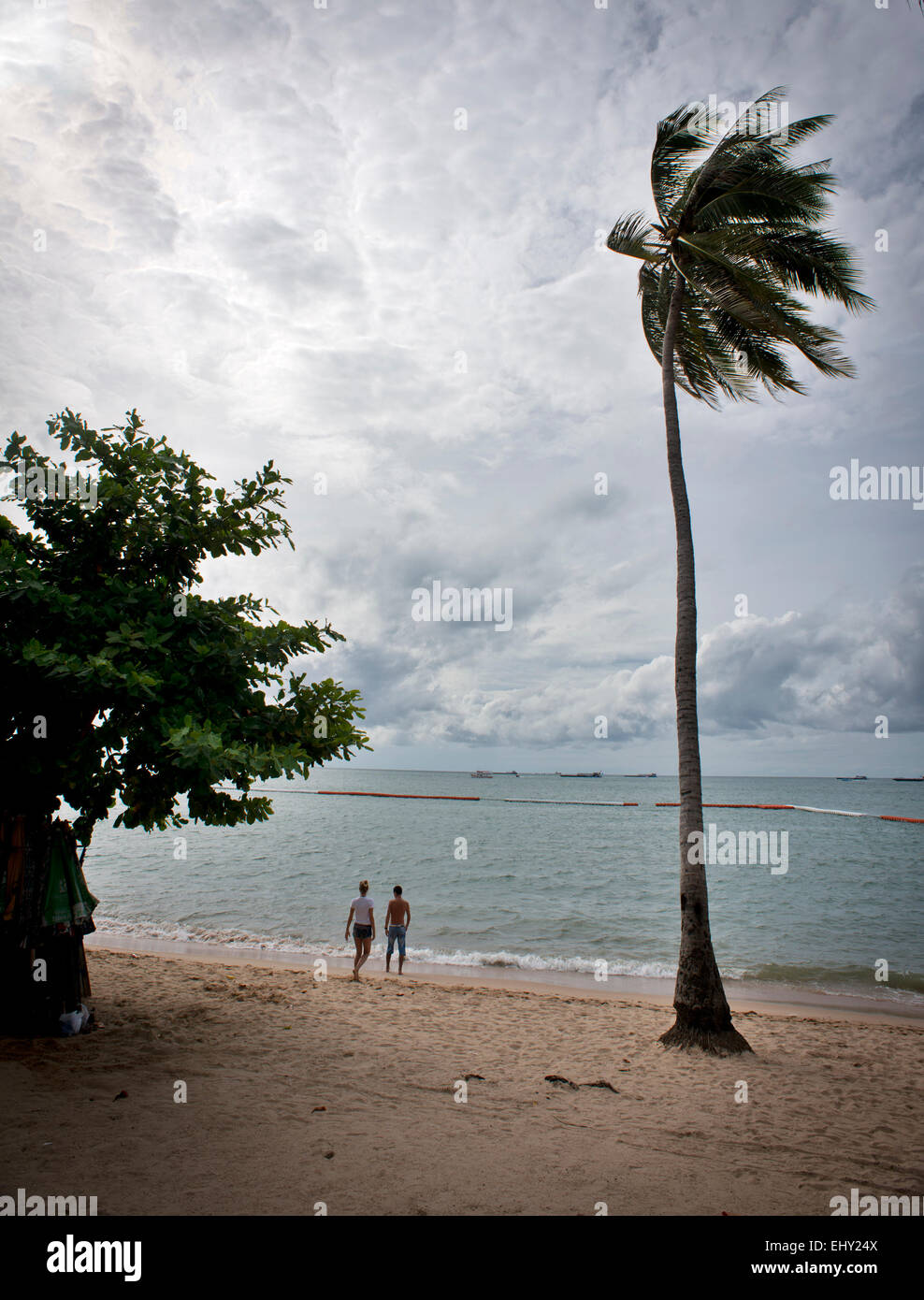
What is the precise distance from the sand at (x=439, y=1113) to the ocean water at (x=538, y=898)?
785cm

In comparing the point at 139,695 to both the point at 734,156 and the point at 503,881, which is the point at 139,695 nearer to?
the point at 734,156

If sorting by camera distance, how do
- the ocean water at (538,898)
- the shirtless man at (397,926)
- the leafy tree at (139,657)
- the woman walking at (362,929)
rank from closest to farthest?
the leafy tree at (139,657), the woman walking at (362,929), the shirtless man at (397,926), the ocean water at (538,898)

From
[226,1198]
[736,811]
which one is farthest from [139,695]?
[736,811]

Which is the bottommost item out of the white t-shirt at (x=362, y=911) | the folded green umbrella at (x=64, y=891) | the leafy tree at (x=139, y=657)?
the white t-shirt at (x=362, y=911)

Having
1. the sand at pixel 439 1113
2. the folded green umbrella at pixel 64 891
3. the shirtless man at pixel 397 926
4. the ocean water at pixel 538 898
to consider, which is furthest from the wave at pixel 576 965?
the folded green umbrella at pixel 64 891

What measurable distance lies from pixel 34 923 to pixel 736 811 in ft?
327

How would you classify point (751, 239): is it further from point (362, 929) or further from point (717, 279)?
point (362, 929)

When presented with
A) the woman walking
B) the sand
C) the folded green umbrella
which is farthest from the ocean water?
the folded green umbrella

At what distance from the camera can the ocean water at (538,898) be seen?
1906 cm

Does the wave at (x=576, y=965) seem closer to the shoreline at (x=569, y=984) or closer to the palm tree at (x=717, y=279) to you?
the shoreline at (x=569, y=984)

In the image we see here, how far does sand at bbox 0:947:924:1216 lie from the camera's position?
17.3ft

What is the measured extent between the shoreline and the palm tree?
194 inches

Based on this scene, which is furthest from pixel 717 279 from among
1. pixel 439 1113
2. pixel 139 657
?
pixel 439 1113
